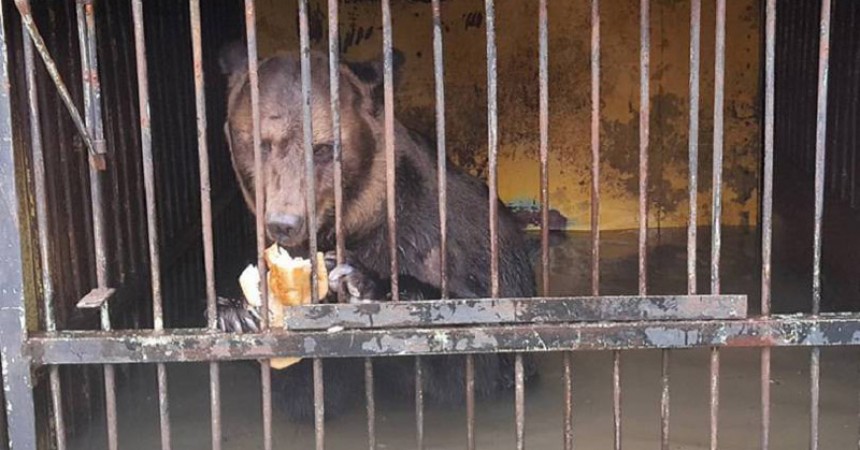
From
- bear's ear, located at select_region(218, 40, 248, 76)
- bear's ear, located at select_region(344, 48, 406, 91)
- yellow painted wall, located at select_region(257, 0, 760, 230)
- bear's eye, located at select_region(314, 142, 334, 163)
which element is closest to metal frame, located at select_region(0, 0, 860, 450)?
bear's eye, located at select_region(314, 142, 334, 163)

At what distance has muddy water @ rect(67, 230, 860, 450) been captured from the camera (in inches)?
159

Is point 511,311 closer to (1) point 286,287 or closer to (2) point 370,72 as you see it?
(1) point 286,287

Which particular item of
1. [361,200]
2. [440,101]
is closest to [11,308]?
[440,101]

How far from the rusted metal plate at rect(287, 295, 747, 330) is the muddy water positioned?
3.38 ft

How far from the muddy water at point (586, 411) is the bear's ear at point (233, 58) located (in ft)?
4.84

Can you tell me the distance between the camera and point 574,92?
8.44m

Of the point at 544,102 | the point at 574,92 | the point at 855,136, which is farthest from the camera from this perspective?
the point at 574,92

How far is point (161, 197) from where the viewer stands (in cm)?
551

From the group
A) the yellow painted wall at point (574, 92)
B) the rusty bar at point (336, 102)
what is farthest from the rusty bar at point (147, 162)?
the yellow painted wall at point (574, 92)

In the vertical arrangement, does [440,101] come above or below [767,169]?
above

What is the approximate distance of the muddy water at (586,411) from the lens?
4.03m

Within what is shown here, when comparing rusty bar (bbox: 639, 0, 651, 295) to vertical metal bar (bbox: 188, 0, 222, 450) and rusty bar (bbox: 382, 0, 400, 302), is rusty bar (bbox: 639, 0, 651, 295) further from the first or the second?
vertical metal bar (bbox: 188, 0, 222, 450)

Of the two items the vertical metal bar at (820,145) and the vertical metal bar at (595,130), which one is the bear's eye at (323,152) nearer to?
the vertical metal bar at (595,130)

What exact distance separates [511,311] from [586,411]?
1.48 m
